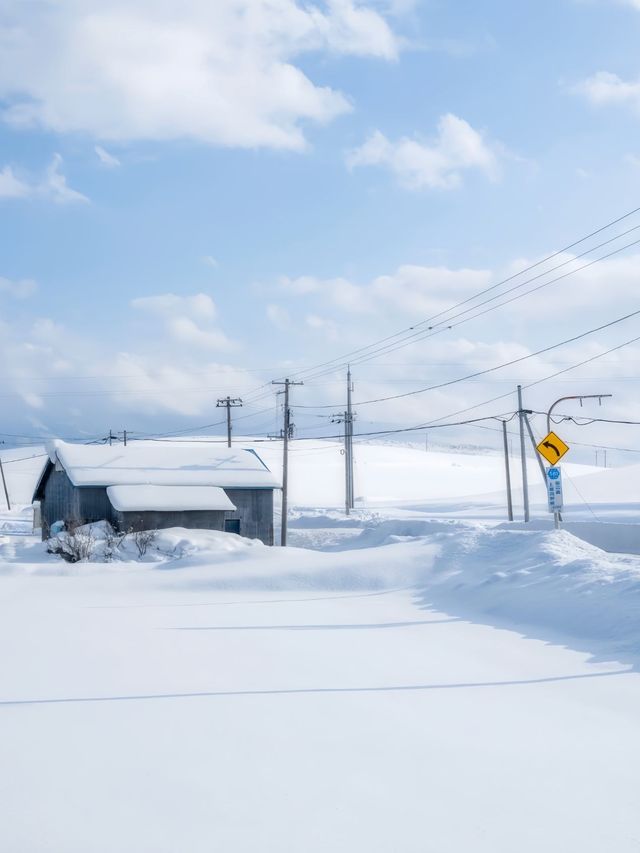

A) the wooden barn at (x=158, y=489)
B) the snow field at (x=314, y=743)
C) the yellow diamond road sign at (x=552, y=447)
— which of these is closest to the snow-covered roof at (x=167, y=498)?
the wooden barn at (x=158, y=489)

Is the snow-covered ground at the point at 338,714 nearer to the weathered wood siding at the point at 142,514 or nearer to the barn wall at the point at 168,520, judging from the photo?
the barn wall at the point at 168,520

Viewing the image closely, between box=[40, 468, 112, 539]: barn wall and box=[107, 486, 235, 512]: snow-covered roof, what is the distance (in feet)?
3.28

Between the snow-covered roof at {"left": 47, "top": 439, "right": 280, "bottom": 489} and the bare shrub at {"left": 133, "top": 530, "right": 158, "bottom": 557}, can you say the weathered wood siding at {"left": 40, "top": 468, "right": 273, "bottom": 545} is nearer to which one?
the snow-covered roof at {"left": 47, "top": 439, "right": 280, "bottom": 489}

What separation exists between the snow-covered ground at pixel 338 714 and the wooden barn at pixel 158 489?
626 inches

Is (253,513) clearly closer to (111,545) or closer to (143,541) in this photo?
(143,541)

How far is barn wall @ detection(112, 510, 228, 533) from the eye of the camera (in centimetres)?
3259

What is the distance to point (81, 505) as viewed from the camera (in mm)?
34312

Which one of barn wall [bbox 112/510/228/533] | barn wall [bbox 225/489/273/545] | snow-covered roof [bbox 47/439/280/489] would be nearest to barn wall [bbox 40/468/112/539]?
snow-covered roof [bbox 47/439/280/489]

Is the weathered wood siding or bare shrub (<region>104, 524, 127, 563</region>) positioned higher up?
the weathered wood siding

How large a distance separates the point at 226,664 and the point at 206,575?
10.6 m

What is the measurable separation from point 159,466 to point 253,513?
16.1 ft

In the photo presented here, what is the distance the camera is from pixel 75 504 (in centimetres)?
3488

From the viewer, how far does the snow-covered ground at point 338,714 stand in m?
4.82

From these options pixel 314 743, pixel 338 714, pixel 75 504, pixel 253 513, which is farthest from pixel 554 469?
pixel 75 504
